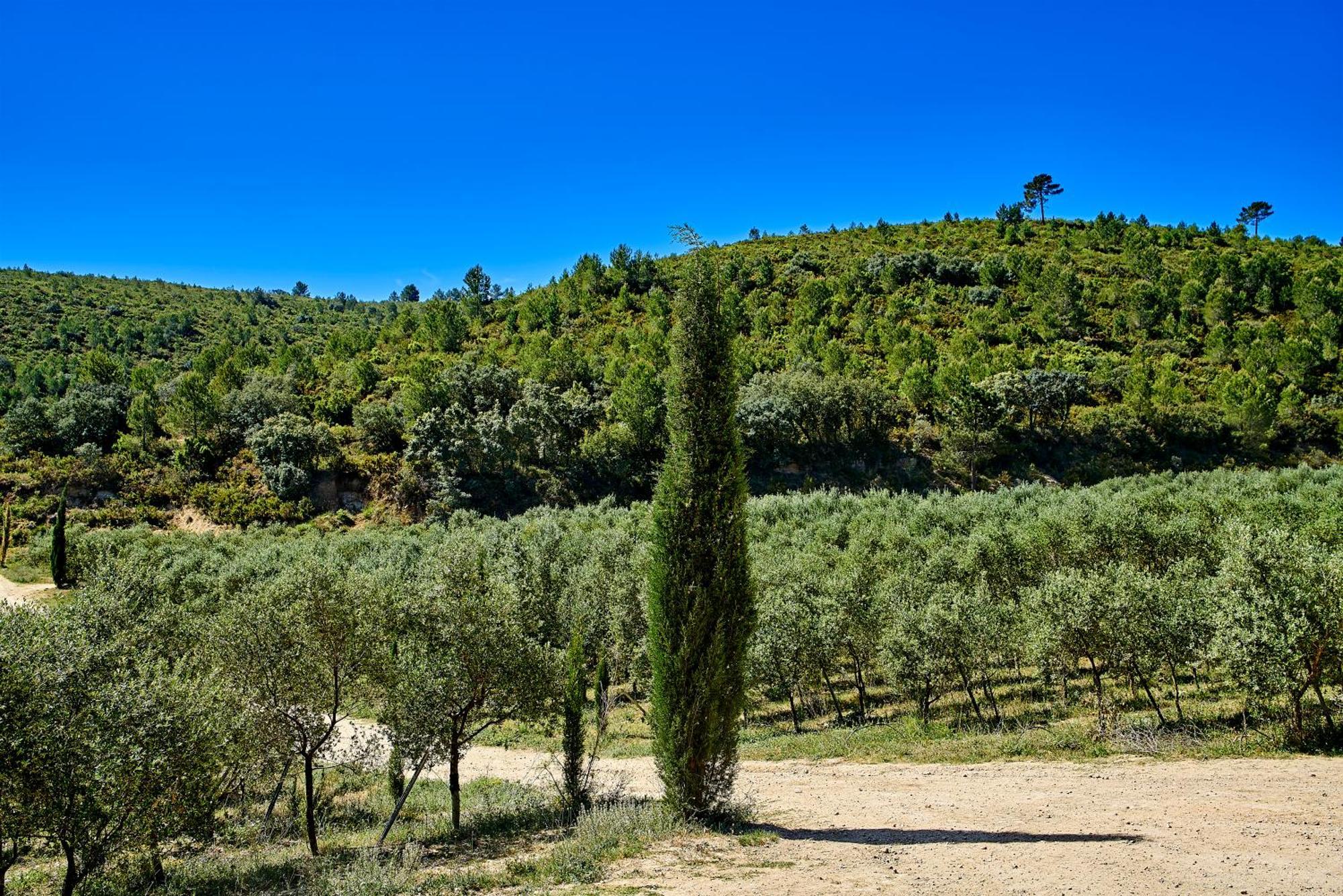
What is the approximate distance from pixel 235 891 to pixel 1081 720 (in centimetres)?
2409

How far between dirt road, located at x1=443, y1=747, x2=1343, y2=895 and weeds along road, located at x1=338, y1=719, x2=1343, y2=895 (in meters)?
0.04

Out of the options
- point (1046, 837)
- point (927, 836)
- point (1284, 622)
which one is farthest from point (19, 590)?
point (1284, 622)

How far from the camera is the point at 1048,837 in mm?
12516

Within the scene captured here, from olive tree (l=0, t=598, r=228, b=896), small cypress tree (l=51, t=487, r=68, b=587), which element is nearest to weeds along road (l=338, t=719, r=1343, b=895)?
olive tree (l=0, t=598, r=228, b=896)

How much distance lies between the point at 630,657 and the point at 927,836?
22.5 meters

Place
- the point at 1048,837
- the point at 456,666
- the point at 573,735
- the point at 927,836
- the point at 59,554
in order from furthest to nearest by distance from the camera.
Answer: the point at 59,554 < the point at 573,735 < the point at 456,666 < the point at 927,836 < the point at 1048,837

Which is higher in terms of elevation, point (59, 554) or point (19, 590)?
point (59, 554)

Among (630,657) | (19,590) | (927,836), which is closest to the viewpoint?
(927,836)

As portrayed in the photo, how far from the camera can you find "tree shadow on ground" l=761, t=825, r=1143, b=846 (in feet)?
40.2

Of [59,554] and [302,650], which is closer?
[302,650]

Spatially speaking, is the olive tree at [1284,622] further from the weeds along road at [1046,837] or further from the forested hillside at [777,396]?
the forested hillside at [777,396]

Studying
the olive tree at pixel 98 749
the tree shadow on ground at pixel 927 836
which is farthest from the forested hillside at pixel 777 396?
the olive tree at pixel 98 749

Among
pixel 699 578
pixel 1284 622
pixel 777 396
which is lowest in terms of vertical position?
pixel 1284 622

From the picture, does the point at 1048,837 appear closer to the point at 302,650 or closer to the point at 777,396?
the point at 302,650
